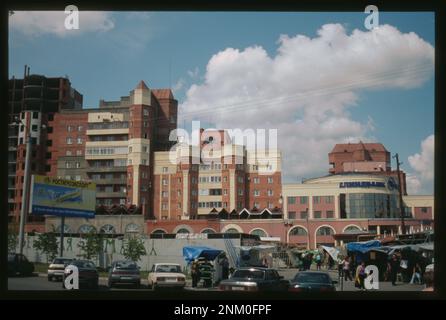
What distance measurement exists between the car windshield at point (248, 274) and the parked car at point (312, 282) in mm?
460

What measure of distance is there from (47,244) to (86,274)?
320 cm

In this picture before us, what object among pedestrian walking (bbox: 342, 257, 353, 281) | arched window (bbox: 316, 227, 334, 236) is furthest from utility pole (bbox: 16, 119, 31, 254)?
arched window (bbox: 316, 227, 334, 236)

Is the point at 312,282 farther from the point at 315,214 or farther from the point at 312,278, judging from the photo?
the point at 315,214

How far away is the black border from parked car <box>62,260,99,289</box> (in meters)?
0.31

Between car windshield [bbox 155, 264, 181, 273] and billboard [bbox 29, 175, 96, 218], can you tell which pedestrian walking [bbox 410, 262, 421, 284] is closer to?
car windshield [bbox 155, 264, 181, 273]

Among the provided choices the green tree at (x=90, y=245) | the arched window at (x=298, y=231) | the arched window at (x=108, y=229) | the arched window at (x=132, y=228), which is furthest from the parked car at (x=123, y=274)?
the arched window at (x=298, y=231)

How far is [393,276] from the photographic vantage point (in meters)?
7.16

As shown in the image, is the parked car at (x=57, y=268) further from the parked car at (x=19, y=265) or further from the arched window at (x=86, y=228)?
the arched window at (x=86, y=228)

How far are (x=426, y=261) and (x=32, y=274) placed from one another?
553cm

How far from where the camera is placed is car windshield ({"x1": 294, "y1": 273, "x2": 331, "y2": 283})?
292 inches

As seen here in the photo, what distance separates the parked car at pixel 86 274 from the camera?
23.1 feet

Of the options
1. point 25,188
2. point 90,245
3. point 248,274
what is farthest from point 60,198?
point 248,274

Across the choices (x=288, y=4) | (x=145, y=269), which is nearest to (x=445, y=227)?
(x=288, y=4)

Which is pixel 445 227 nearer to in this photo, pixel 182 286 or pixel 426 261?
pixel 426 261
